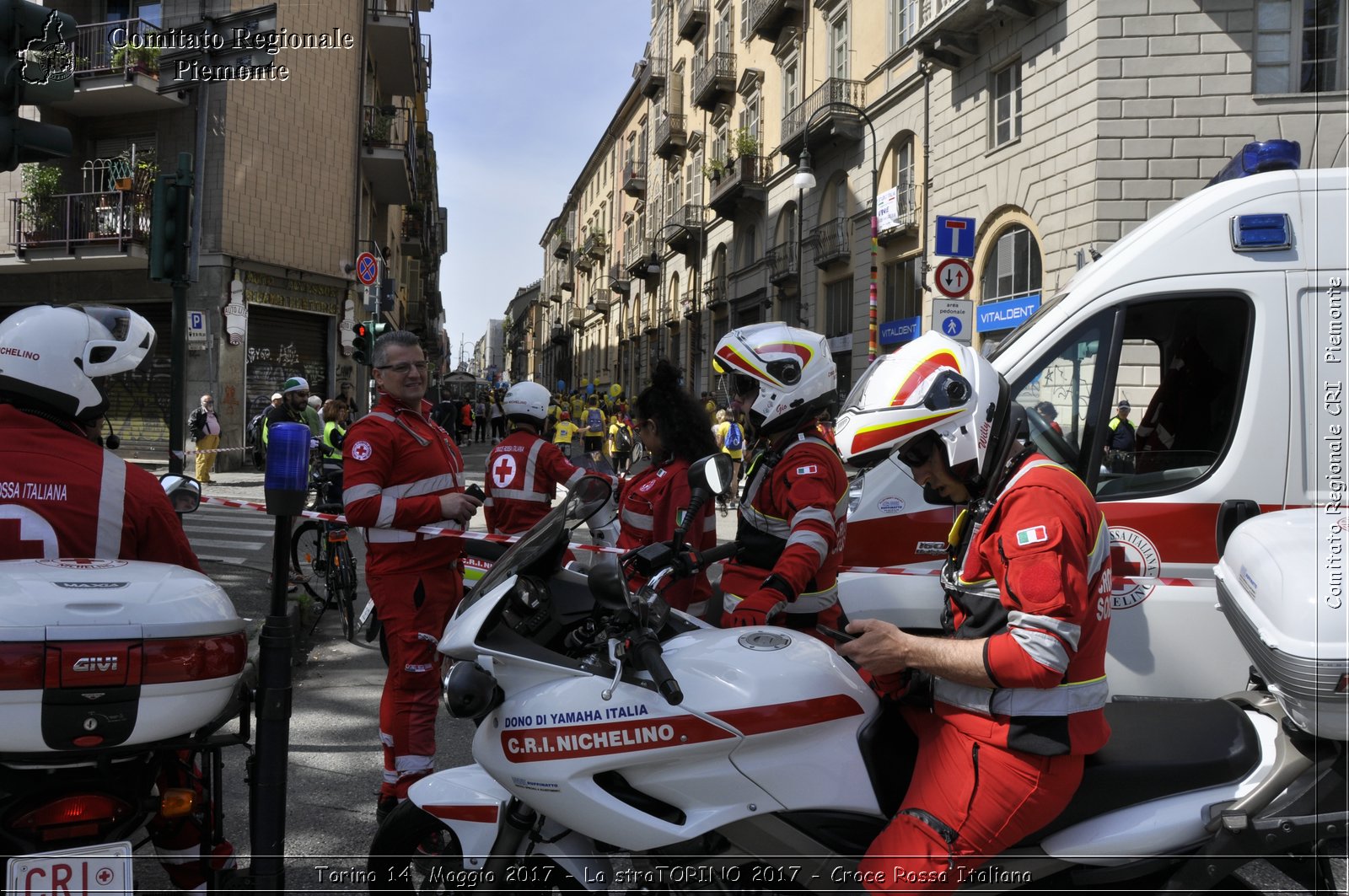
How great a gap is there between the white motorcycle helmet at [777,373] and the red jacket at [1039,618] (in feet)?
4.38

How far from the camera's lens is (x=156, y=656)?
92.1 inches

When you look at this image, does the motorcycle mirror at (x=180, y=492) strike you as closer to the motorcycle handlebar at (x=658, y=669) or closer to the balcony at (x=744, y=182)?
the motorcycle handlebar at (x=658, y=669)

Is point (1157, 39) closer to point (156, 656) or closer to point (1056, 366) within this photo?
point (1056, 366)

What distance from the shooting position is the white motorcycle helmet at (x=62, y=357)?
2611mm

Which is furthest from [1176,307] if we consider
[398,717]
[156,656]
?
[156,656]

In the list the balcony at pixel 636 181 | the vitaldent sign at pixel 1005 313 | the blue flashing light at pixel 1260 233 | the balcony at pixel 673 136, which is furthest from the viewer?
the balcony at pixel 636 181

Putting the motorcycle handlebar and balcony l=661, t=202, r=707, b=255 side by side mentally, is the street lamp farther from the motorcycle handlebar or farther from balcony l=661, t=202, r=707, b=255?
the motorcycle handlebar

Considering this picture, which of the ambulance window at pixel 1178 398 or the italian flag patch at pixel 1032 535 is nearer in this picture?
the italian flag patch at pixel 1032 535

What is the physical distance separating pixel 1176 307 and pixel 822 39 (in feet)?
83.4

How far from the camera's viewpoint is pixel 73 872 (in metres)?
2.20

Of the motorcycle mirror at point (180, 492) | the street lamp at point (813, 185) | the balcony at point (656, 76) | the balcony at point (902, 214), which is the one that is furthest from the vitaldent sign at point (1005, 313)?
the balcony at point (656, 76)

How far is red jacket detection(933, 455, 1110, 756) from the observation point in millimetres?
2080

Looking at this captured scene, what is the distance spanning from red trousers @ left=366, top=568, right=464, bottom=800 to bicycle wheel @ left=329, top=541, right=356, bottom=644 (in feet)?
12.3

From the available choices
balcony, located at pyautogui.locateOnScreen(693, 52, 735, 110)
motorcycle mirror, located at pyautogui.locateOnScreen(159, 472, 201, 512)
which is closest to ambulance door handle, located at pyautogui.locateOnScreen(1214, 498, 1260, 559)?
motorcycle mirror, located at pyautogui.locateOnScreen(159, 472, 201, 512)
